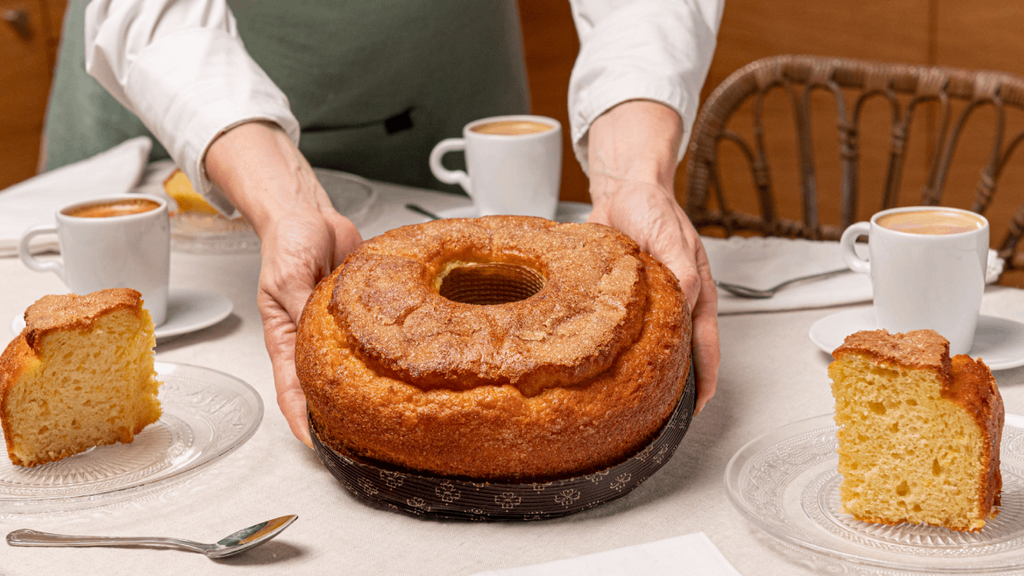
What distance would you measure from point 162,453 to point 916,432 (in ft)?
2.45

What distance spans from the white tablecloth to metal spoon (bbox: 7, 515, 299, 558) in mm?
11

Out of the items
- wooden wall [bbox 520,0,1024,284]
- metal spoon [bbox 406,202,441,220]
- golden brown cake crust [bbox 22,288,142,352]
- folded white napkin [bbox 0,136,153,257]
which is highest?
golden brown cake crust [bbox 22,288,142,352]

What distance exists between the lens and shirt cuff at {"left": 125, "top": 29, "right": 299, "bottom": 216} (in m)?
1.35

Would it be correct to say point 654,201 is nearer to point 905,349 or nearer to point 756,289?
point 756,289

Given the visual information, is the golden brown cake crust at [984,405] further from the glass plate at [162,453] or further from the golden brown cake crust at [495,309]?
the glass plate at [162,453]

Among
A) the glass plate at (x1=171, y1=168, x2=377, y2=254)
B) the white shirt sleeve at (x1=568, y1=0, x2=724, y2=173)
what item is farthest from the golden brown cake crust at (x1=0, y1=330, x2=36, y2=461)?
the white shirt sleeve at (x1=568, y1=0, x2=724, y2=173)

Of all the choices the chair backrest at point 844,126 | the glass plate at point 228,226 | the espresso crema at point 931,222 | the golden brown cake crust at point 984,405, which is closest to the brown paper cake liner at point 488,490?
the golden brown cake crust at point 984,405

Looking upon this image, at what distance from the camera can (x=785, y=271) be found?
1.47 m

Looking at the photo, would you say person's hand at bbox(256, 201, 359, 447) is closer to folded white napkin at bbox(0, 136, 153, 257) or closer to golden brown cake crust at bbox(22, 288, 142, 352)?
golden brown cake crust at bbox(22, 288, 142, 352)

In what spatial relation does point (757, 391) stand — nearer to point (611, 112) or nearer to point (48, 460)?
point (611, 112)

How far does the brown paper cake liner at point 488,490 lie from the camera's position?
2.72 feet

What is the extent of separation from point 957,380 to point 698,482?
26 centimetres

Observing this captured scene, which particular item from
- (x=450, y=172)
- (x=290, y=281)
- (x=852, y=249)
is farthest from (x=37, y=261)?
(x=852, y=249)

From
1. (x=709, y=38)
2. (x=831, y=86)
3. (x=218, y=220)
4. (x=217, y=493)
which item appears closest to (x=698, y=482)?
(x=217, y=493)
